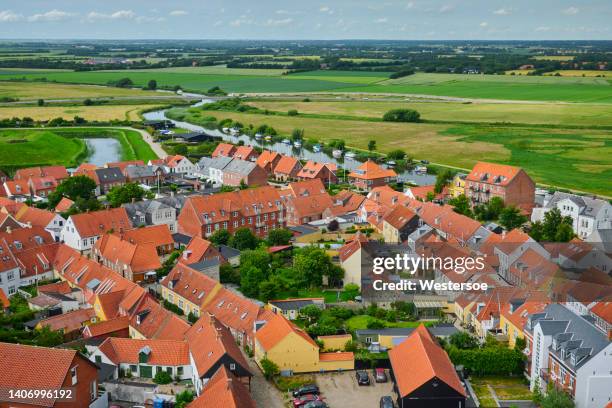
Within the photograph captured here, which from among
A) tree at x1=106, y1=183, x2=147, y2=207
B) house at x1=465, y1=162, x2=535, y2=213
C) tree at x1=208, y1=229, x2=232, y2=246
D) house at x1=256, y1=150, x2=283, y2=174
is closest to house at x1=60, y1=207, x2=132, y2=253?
tree at x1=208, y1=229, x2=232, y2=246

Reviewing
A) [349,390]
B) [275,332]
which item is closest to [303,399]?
[349,390]

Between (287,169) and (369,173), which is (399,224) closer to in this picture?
(369,173)

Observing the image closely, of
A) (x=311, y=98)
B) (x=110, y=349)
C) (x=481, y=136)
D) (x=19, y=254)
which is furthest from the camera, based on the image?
(x=311, y=98)

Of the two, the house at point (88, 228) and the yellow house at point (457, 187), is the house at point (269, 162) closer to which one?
the yellow house at point (457, 187)

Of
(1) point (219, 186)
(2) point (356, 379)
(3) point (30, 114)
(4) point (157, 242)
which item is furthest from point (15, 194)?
(3) point (30, 114)

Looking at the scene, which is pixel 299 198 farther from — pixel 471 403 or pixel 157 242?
pixel 471 403

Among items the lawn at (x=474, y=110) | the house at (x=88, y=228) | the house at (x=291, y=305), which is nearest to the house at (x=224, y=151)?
the house at (x=88, y=228)

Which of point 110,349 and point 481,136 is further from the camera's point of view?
point 481,136
